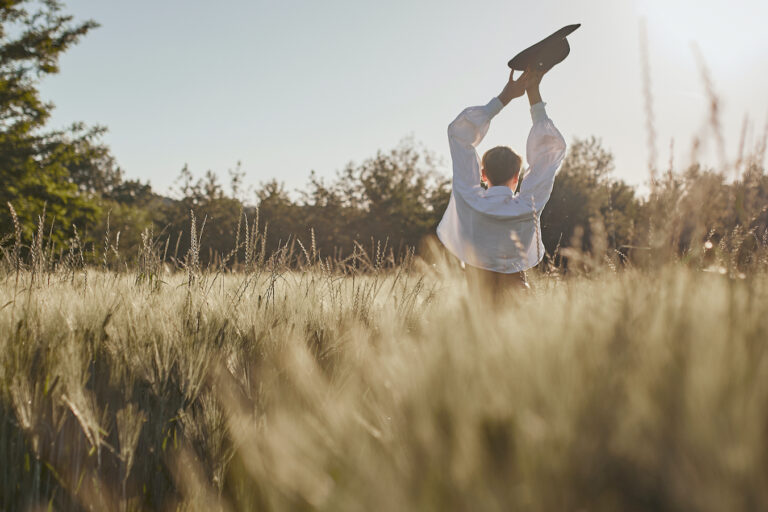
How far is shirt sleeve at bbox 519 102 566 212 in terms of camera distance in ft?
10.0

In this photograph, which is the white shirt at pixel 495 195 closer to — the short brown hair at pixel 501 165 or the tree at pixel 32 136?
the short brown hair at pixel 501 165

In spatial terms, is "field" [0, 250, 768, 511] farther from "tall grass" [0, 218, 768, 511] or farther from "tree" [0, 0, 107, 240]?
"tree" [0, 0, 107, 240]

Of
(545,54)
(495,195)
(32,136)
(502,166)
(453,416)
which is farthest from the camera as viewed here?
(32,136)

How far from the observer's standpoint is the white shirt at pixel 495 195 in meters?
3.11

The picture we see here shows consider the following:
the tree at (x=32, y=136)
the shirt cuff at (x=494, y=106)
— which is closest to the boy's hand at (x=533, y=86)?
the shirt cuff at (x=494, y=106)

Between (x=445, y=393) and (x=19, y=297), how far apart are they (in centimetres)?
280

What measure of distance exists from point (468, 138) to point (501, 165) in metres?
0.35

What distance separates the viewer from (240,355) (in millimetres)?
2012

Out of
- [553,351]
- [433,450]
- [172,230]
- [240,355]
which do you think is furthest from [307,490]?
[172,230]

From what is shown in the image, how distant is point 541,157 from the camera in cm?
313

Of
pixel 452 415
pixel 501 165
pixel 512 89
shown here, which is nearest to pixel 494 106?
pixel 512 89

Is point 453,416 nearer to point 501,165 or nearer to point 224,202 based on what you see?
point 501,165

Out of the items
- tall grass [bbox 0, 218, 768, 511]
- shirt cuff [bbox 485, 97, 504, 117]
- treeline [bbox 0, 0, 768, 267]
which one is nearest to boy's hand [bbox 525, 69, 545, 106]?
shirt cuff [bbox 485, 97, 504, 117]

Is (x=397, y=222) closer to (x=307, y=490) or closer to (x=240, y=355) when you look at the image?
(x=240, y=355)
